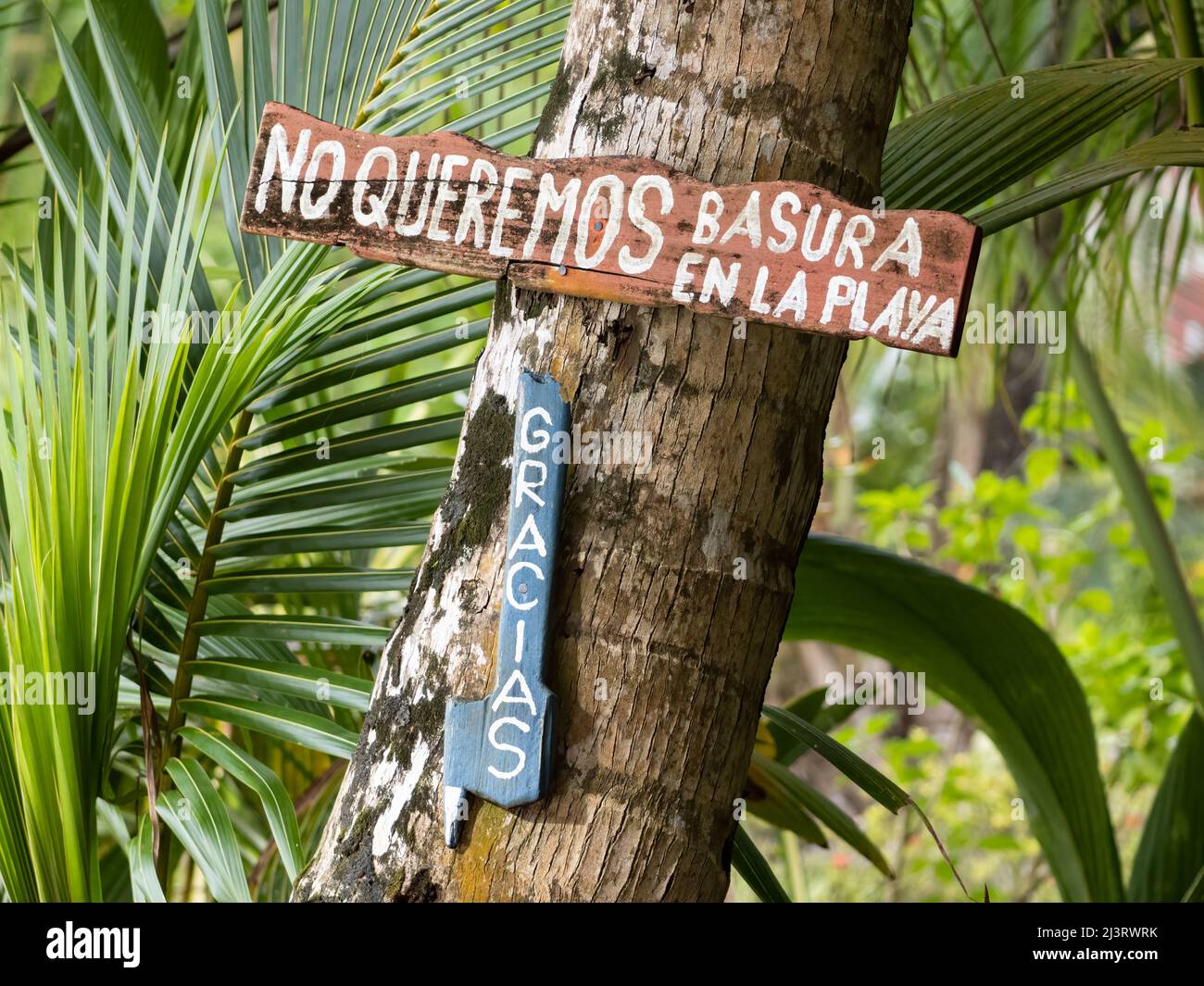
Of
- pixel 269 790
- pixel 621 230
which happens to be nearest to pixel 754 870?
pixel 269 790

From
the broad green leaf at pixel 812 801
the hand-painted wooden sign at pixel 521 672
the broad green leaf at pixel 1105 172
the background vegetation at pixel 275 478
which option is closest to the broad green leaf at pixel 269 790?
the background vegetation at pixel 275 478

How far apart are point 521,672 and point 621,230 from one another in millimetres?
231

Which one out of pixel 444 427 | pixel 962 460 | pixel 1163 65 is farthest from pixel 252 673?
pixel 962 460

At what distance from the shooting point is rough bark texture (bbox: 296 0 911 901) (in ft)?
1.70

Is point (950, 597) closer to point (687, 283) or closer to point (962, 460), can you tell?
point (687, 283)

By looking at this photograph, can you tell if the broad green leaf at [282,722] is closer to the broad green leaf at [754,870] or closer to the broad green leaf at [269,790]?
the broad green leaf at [269,790]

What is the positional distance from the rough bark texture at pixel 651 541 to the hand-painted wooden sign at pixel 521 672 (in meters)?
0.01

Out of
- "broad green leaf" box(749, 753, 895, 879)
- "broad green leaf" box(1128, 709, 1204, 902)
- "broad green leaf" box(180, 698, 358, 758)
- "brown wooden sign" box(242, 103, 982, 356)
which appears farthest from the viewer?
"broad green leaf" box(1128, 709, 1204, 902)

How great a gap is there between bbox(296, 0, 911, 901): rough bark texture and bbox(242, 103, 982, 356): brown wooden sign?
0.07ft

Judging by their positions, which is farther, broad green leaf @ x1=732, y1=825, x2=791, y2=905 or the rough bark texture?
broad green leaf @ x1=732, y1=825, x2=791, y2=905

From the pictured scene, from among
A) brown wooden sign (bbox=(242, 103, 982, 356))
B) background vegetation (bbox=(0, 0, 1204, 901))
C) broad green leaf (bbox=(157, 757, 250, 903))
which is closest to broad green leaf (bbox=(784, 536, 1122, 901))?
background vegetation (bbox=(0, 0, 1204, 901))

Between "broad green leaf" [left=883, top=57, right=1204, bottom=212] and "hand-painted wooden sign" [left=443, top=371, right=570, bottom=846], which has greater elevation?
"broad green leaf" [left=883, top=57, right=1204, bottom=212]

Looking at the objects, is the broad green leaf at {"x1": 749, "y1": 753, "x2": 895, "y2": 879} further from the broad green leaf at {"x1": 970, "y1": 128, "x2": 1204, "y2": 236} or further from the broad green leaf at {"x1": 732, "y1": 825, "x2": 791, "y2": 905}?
the broad green leaf at {"x1": 970, "y1": 128, "x2": 1204, "y2": 236}

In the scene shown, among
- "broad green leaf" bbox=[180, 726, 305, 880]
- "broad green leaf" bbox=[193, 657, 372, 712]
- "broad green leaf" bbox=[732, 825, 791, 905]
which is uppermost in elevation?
"broad green leaf" bbox=[193, 657, 372, 712]
